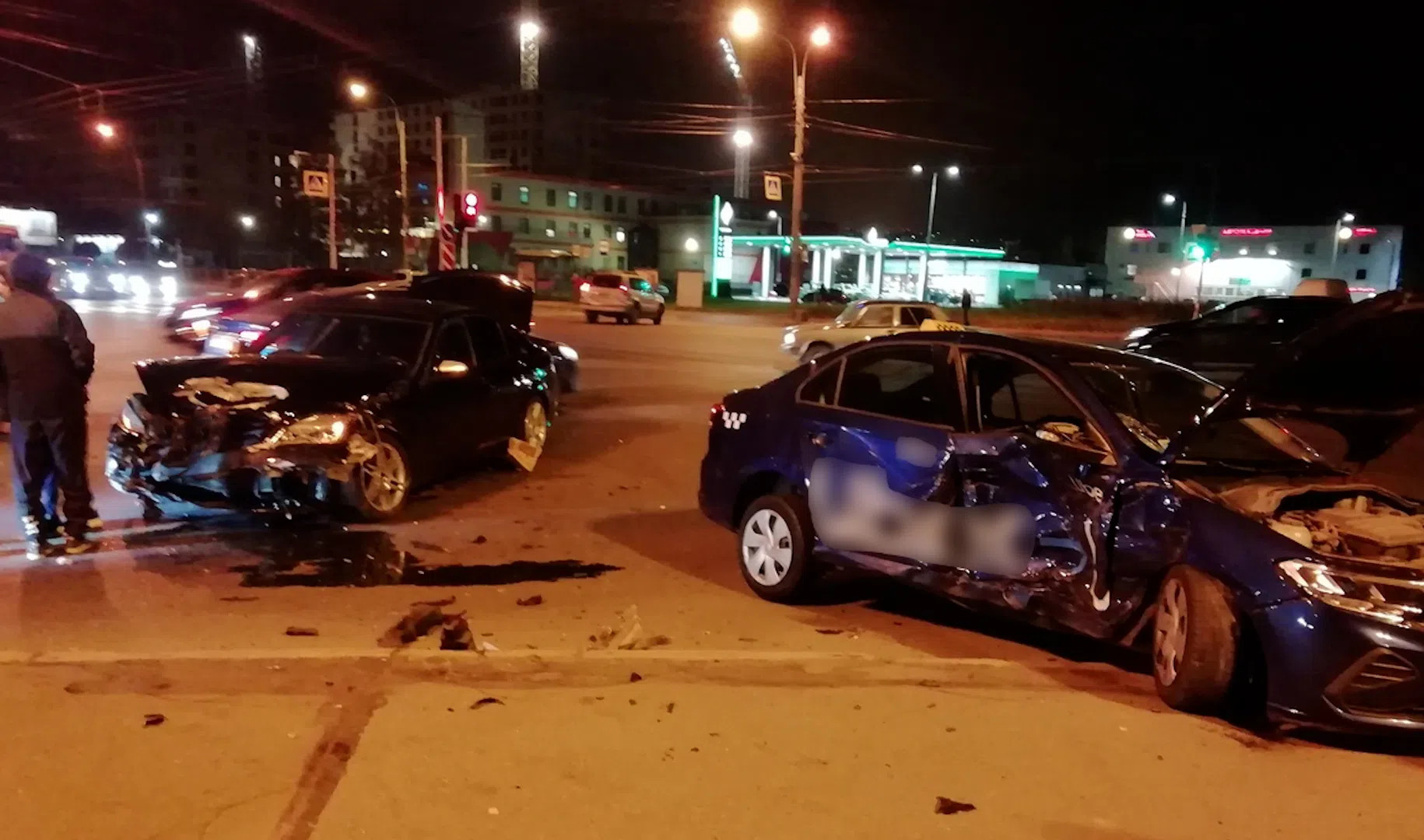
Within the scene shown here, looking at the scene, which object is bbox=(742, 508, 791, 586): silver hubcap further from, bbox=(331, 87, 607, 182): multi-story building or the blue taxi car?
bbox=(331, 87, 607, 182): multi-story building

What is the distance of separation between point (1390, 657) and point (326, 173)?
30.7 metres

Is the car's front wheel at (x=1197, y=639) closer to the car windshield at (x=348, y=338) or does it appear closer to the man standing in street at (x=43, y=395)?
the car windshield at (x=348, y=338)

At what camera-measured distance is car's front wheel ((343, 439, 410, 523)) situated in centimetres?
764

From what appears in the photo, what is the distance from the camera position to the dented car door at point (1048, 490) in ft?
16.4

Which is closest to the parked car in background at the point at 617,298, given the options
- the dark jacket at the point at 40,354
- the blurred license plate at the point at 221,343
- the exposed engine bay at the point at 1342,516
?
the blurred license plate at the point at 221,343

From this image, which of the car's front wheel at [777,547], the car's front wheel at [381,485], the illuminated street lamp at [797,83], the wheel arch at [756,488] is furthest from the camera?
the illuminated street lamp at [797,83]

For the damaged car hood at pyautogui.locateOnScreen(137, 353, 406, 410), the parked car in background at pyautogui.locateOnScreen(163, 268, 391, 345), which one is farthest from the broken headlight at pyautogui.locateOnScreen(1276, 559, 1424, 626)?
the parked car in background at pyautogui.locateOnScreen(163, 268, 391, 345)

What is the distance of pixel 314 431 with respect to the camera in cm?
749

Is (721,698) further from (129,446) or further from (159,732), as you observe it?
(129,446)

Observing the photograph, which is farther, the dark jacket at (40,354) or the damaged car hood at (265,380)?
the damaged car hood at (265,380)

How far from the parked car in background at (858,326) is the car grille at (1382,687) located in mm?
16243

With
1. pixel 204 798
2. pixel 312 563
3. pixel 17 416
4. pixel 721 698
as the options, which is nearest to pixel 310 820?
pixel 204 798

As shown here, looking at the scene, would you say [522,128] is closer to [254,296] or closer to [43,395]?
Result: [254,296]

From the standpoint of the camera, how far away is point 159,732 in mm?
4391
